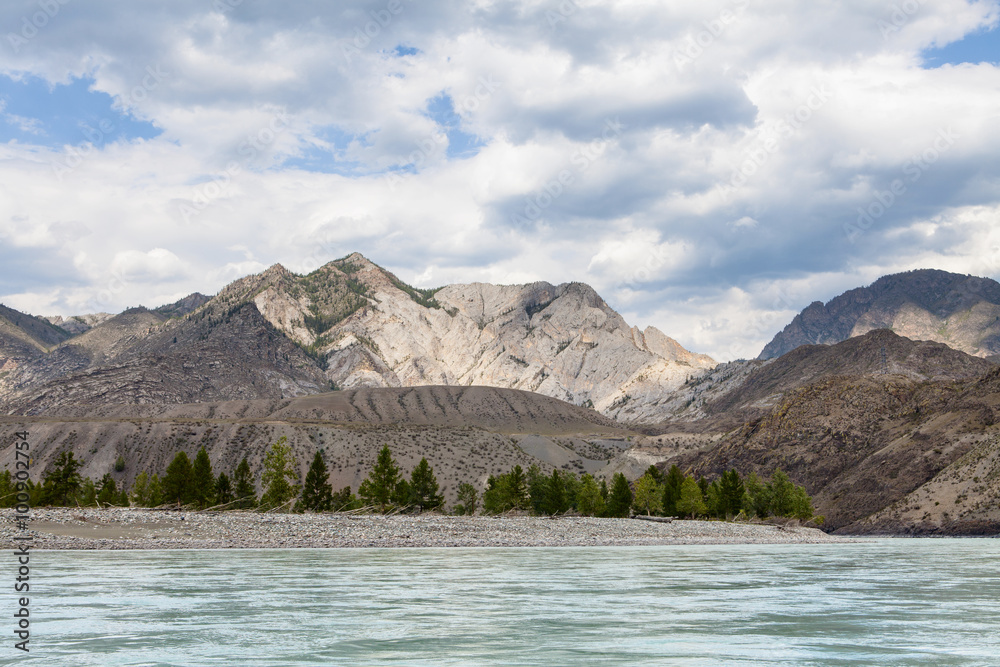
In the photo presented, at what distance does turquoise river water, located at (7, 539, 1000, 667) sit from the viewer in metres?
18.8

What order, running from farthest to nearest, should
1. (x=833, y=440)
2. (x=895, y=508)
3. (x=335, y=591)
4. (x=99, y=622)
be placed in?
1. (x=833, y=440)
2. (x=895, y=508)
3. (x=335, y=591)
4. (x=99, y=622)

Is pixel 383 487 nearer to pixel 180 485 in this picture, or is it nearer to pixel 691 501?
pixel 180 485

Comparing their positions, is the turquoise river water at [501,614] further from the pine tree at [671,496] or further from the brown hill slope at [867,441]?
the brown hill slope at [867,441]

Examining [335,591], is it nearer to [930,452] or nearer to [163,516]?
[163,516]

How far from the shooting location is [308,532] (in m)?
66.8

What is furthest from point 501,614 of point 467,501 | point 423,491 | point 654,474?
point 654,474

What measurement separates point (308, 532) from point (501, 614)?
44.7 metres

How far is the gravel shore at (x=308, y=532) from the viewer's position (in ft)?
195

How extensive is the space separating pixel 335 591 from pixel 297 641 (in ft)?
37.9

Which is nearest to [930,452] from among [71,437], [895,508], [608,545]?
[895,508]

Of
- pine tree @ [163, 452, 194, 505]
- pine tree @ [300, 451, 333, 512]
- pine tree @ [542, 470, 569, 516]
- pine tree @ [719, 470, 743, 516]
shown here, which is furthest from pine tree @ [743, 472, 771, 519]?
pine tree @ [163, 452, 194, 505]

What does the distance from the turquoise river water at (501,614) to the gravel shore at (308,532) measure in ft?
44.0

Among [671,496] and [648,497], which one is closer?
[671,496]

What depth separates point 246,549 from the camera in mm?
58938
